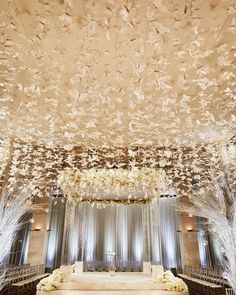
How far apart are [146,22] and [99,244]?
36.8ft

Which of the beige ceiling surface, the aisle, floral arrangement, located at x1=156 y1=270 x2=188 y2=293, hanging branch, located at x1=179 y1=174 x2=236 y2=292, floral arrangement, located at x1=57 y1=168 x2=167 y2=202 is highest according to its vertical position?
the beige ceiling surface

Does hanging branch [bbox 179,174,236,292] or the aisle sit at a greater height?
hanging branch [bbox 179,174,236,292]

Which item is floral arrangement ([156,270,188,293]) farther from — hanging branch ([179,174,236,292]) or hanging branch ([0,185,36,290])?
hanging branch ([0,185,36,290])

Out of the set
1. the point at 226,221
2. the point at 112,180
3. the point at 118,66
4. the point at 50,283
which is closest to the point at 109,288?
the point at 50,283

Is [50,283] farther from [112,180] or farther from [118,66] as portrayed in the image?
[118,66]

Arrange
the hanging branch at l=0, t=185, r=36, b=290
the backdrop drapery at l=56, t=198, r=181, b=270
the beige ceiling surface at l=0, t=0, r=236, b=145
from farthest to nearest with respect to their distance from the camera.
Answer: the backdrop drapery at l=56, t=198, r=181, b=270 < the hanging branch at l=0, t=185, r=36, b=290 < the beige ceiling surface at l=0, t=0, r=236, b=145

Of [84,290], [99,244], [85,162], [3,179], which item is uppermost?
[85,162]

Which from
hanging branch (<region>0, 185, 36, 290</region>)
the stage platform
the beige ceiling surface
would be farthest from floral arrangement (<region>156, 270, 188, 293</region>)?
hanging branch (<region>0, 185, 36, 290</region>)

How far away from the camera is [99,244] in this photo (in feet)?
39.9

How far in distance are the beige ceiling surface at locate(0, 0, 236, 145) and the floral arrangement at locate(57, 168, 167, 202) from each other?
1.99m

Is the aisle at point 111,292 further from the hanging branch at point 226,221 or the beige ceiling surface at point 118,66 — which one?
the beige ceiling surface at point 118,66

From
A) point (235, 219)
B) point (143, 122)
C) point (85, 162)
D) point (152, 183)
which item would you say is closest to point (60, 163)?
point (85, 162)

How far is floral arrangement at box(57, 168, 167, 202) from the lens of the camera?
7.06 meters

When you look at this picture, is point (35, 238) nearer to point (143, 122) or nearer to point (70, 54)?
point (143, 122)
